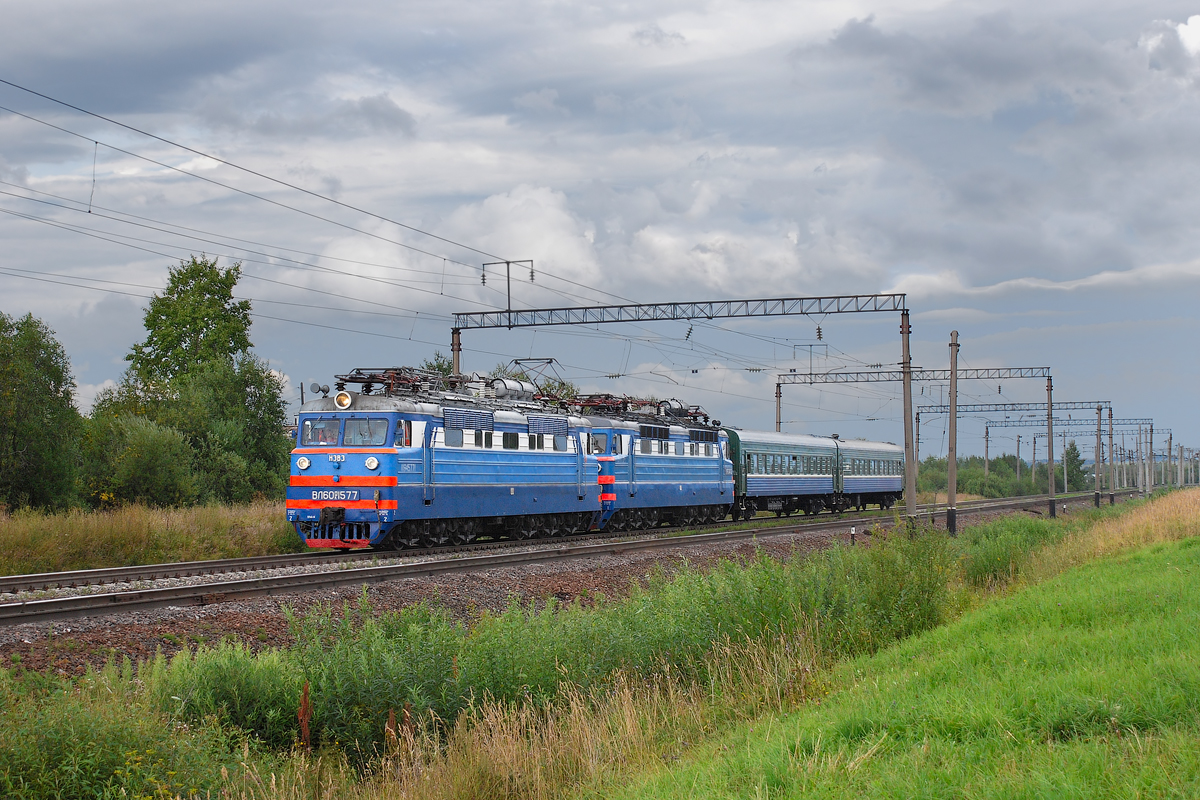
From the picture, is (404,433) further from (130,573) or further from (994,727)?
(994,727)

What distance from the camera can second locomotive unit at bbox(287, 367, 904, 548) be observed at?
2236 cm

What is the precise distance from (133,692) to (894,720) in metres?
6.54

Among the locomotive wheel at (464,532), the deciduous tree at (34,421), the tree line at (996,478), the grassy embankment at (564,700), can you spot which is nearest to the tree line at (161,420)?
the deciduous tree at (34,421)

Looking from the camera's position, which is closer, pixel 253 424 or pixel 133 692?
pixel 133 692

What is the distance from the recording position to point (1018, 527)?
100 ft

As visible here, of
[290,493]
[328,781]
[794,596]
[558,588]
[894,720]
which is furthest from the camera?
[290,493]

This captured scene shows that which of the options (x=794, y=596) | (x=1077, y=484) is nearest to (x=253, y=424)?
(x=794, y=596)

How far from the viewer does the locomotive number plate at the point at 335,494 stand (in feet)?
72.5

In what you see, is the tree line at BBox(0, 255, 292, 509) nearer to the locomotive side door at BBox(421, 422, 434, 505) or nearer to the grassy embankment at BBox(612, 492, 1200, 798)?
the locomotive side door at BBox(421, 422, 434, 505)

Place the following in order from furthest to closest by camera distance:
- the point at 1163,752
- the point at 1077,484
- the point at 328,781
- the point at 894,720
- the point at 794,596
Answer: the point at 1077,484 < the point at 794,596 < the point at 328,781 < the point at 894,720 < the point at 1163,752

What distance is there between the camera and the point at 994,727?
23.3 feet

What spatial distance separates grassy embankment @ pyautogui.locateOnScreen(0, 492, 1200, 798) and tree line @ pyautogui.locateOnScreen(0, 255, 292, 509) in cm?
2197

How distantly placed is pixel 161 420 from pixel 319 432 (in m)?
18.5

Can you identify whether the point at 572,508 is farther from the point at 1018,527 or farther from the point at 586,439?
the point at 1018,527
